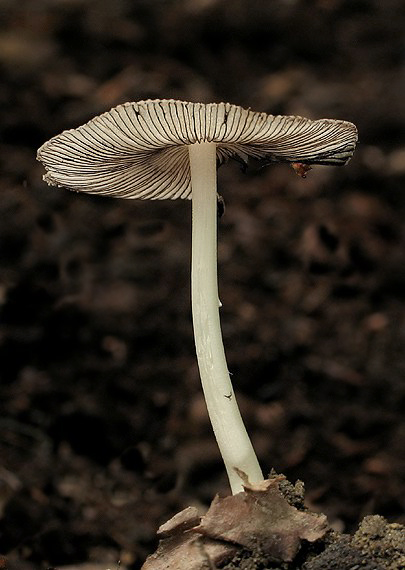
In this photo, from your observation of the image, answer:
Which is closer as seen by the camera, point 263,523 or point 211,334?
point 263,523

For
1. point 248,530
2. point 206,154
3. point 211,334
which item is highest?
point 206,154

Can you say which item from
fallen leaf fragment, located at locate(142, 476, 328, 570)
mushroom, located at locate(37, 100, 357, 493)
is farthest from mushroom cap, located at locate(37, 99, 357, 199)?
fallen leaf fragment, located at locate(142, 476, 328, 570)

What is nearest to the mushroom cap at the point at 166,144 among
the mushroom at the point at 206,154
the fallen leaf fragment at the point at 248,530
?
the mushroom at the point at 206,154

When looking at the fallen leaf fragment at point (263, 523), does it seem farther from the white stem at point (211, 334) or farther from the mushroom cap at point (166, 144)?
the mushroom cap at point (166, 144)

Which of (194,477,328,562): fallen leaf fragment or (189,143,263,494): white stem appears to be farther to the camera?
(189,143,263,494): white stem

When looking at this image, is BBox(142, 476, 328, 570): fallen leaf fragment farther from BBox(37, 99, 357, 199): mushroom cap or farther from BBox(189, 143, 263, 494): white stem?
BBox(37, 99, 357, 199): mushroom cap

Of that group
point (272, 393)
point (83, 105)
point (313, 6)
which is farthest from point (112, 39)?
point (272, 393)

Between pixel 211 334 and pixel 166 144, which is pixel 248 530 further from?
pixel 166 144

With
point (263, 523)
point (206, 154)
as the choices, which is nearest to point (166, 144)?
point (206, 154)
